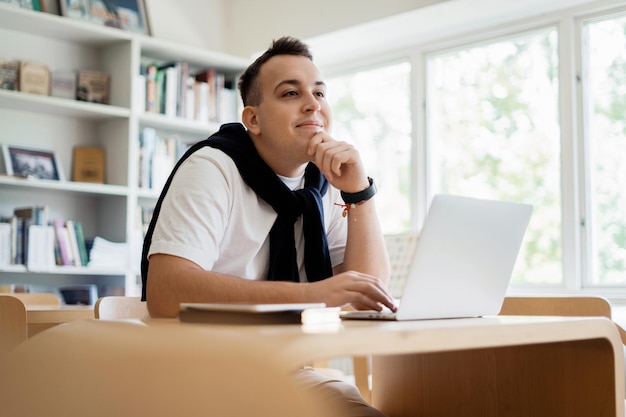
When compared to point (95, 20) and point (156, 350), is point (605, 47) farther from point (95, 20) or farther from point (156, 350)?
point (156, 350)

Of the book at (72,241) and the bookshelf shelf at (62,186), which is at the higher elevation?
the bookshelf shelf at (62,186)

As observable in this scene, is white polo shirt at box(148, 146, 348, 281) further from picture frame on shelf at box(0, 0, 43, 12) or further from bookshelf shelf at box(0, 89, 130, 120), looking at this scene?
picture frame on shelf at box(0, 0, 43, 12)

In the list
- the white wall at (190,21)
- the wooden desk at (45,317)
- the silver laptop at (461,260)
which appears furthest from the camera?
the white wall at (190,21)

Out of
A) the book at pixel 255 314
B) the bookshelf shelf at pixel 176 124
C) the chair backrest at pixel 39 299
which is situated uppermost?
the bookshelf shelf at pixel 176 124

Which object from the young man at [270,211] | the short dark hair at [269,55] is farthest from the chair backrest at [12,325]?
the short dark hair at [269,55]

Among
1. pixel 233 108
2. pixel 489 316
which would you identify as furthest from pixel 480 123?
pixel 489 316

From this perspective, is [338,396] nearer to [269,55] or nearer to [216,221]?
[216,221]

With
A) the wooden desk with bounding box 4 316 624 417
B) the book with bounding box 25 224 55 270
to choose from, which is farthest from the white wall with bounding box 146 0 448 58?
the wooden desk with bounding box 4 316 624 417

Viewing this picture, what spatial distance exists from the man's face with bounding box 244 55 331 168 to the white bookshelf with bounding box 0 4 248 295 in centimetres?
230

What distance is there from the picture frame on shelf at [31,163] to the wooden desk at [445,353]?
9.46ft

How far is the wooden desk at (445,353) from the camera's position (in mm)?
822

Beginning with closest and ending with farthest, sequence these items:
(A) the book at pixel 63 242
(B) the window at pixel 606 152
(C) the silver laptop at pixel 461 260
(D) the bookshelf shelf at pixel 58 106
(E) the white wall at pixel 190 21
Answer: (C) the silver laptop at pixel 461 260 → (B) the window at pixel 606 152 → (D) the bookshelf shelf at pixel 58 106 → (A) the book at pixel 63 242 → (E) the white wall at pixel 190 21

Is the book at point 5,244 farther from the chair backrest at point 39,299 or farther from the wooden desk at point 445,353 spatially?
the wooden desk at point 445,353

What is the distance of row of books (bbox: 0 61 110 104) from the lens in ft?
13.2
